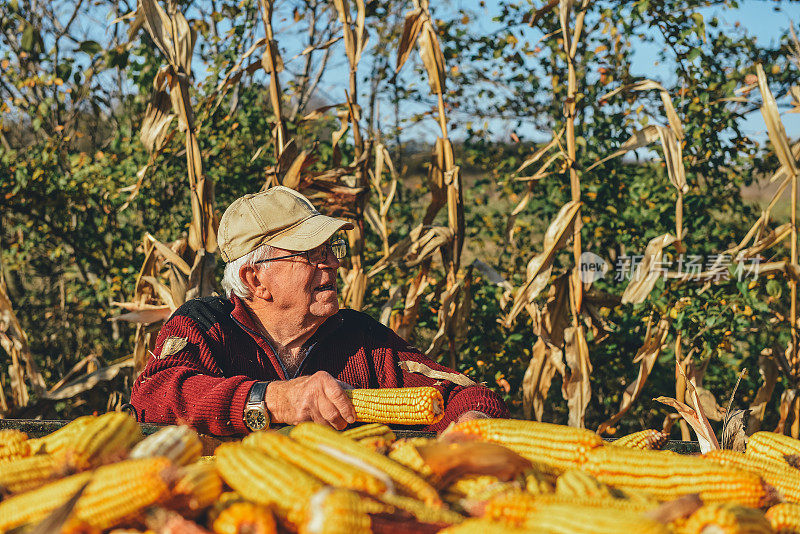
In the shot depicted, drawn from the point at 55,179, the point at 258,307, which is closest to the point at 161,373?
the point at 258,307

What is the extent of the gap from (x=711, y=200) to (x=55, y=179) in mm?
4660

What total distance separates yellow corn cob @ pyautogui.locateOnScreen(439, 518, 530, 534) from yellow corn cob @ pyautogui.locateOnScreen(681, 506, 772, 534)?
0.35 m

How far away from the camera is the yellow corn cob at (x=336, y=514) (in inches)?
49.3

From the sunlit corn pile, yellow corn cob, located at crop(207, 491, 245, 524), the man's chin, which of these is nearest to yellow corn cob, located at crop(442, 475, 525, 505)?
the sunlit corn pile

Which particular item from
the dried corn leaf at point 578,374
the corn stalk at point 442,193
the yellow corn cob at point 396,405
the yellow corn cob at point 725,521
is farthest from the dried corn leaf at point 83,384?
the yellow corn cob at point 725,521

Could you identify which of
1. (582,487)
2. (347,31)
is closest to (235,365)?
(582,487)

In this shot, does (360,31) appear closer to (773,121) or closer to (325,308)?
(325,308)

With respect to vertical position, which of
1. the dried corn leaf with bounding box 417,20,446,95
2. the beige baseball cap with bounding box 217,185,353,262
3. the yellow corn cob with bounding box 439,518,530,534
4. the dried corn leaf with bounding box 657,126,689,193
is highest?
the dried corn leaf with bounding box 417,20,446,95

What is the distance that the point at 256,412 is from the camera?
2.35 meters

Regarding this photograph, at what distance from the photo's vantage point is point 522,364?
15.1 ft

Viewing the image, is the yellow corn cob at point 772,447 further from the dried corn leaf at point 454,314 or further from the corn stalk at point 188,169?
the corn stalk at point 188,169

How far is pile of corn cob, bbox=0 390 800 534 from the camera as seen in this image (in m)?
1.32

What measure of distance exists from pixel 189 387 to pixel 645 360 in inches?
98.2

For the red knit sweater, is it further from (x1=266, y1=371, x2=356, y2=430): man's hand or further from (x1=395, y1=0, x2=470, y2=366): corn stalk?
(x1=395, y1=0, x2=470, y2=366): corn stalk
